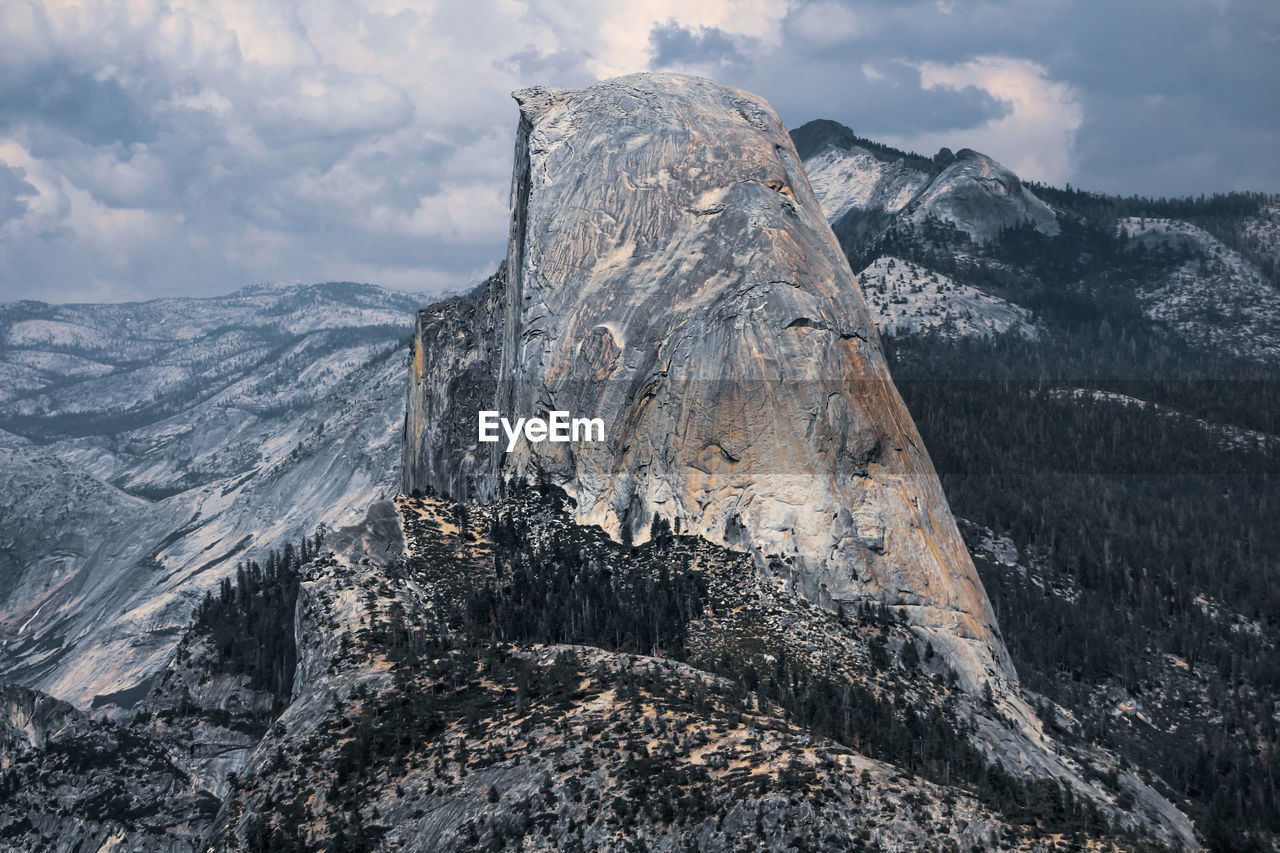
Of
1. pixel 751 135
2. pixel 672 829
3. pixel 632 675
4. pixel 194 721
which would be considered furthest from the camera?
pixel 194 721

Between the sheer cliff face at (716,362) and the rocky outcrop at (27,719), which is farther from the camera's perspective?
the rocky outcrop at (27,719)

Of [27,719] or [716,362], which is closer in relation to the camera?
[716,362]

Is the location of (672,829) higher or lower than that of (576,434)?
lower

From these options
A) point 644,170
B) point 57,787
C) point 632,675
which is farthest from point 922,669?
point 57,787

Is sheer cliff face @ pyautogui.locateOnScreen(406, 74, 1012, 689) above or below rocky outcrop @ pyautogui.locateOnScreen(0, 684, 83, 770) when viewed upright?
above

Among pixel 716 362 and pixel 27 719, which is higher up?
pixel 716 362

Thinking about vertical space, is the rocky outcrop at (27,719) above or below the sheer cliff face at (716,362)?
below

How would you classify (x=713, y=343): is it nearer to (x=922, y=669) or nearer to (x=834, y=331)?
(x=834, y=331)

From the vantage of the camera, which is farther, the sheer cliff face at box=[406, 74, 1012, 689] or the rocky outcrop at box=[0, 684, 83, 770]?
the rocky outcrop at box=[0, 684, 83, 770]
